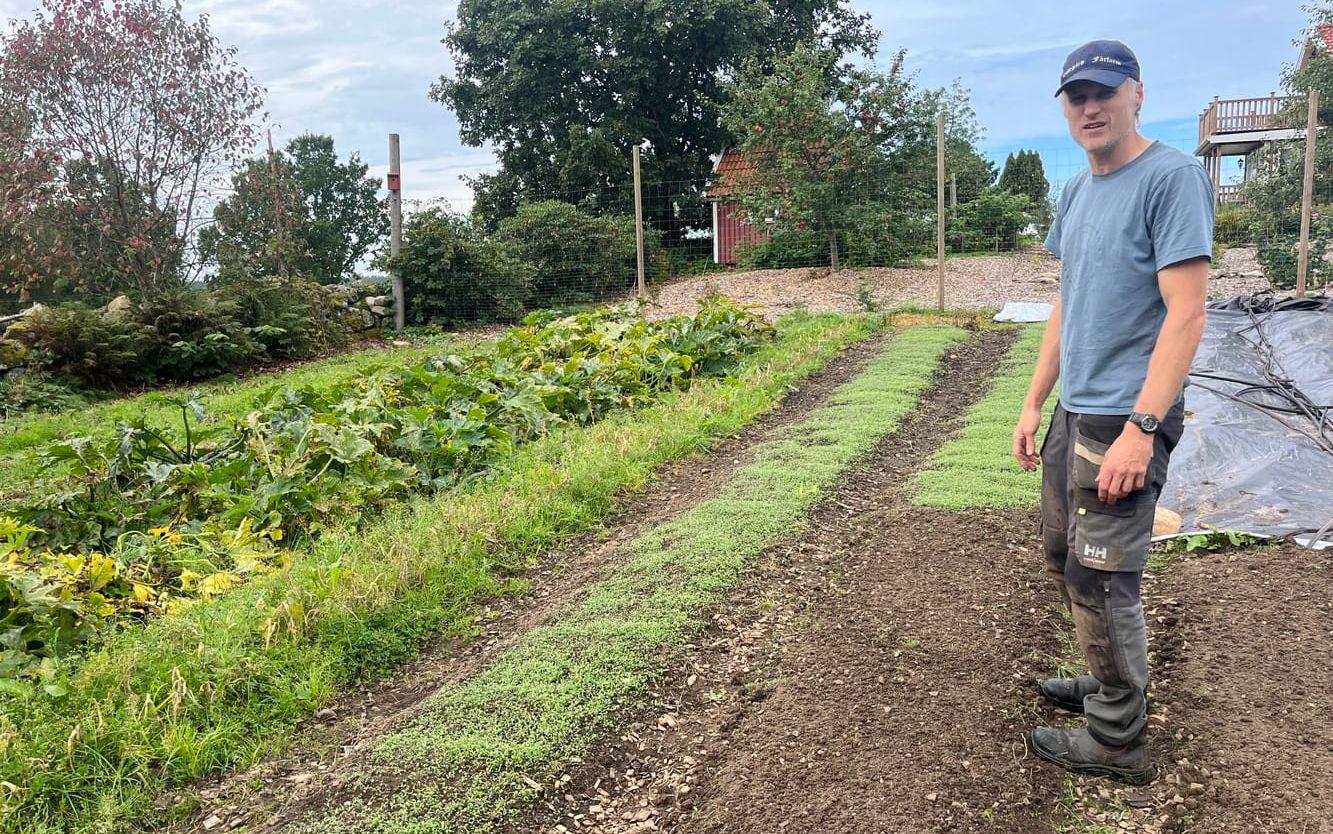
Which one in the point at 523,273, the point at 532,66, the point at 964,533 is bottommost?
the point at 964,533

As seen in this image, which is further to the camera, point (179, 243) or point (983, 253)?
point (983, 253)

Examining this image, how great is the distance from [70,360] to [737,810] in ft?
31.3

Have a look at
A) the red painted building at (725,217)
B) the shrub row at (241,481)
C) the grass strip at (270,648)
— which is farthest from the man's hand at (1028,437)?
the red painted building at (725,217)

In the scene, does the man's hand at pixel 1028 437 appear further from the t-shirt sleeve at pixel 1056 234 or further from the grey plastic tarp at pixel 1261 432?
the grey plastic tarp at pixel 1261 432

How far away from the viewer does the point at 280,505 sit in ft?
14.0

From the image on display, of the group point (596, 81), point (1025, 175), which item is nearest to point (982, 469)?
point (596, 81)

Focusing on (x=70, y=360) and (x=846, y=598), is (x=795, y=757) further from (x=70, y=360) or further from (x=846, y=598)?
(x=70, y=360)

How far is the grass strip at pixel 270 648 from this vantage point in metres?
2.44

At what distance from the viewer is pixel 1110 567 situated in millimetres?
2135

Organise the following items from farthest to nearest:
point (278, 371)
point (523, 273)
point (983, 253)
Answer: point (983, 253)
point (523, 273)
point (278, 371)

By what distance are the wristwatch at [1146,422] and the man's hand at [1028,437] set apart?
545 millimetres

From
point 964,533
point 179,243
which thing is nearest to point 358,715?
point 964,533

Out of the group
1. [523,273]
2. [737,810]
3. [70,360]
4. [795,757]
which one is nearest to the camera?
[737,810]

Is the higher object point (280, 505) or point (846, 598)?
point (280, 505)
